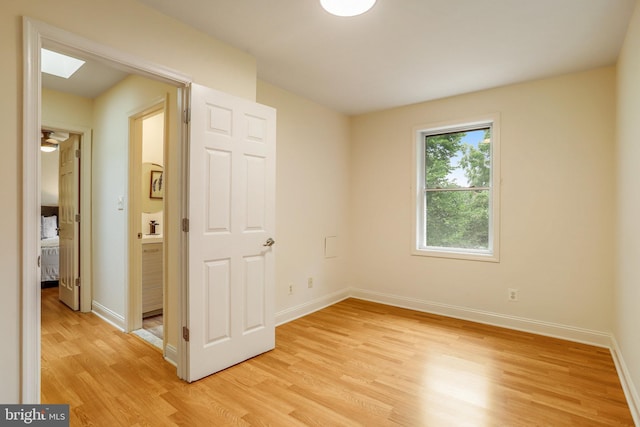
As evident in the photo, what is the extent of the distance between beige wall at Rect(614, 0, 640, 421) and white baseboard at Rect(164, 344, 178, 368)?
298 cm

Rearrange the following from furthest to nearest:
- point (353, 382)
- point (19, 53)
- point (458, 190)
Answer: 1. point (458, 190)
2. point (353, 382)
3. point (19, 53)

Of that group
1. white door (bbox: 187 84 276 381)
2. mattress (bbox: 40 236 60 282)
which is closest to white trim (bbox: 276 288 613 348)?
white door (bbox: 187 84 276 381)

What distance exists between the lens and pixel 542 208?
3236 mm

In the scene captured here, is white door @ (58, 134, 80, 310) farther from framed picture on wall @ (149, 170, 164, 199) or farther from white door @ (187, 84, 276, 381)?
white door @ (187, 84, 276, 381)

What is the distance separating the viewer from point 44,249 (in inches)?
201

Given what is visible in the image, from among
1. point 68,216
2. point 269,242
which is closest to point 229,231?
point 269,242

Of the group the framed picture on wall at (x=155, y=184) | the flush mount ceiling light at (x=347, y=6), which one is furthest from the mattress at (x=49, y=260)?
the flush mount ceiling light at (x=347, y=6)

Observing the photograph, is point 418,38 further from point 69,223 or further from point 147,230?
point 69,223

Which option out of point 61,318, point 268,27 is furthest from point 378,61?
point 61,318

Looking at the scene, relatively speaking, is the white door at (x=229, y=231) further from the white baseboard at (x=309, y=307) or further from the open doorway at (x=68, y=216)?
the open doorway at (x=68, y=216)

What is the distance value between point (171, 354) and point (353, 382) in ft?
4.72

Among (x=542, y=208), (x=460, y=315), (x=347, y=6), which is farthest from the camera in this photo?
(x=460, y=315)

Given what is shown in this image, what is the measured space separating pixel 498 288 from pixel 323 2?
3143 millimetres

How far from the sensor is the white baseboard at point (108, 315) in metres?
3.31
